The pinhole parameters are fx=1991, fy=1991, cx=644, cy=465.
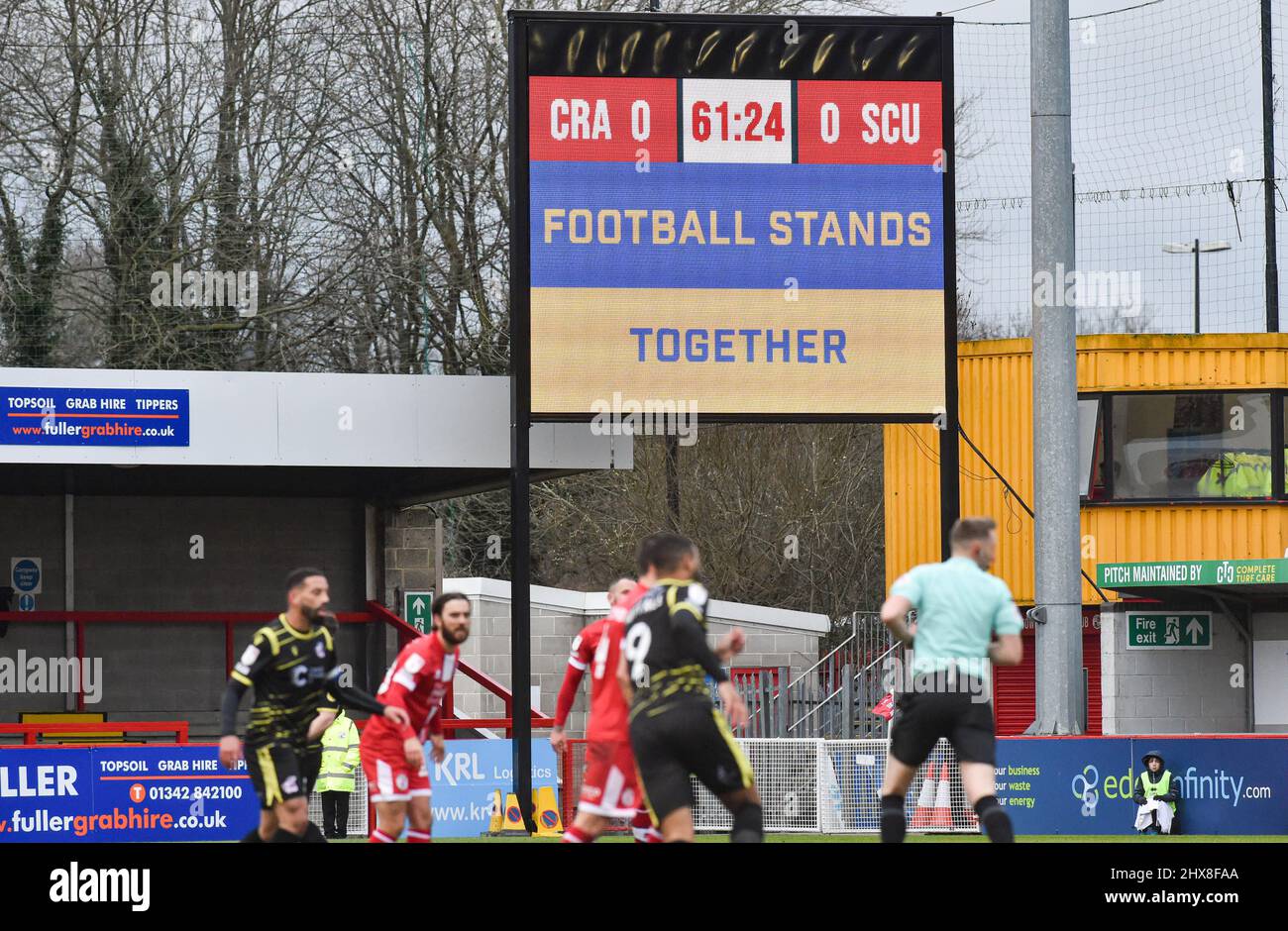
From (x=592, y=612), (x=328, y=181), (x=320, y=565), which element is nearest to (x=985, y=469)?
(x=592, y=612)

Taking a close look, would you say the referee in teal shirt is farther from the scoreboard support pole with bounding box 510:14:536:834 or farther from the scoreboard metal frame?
the scoreboard support pole with bounding box 510:14:536:834

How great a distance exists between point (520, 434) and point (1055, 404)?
5286 mm

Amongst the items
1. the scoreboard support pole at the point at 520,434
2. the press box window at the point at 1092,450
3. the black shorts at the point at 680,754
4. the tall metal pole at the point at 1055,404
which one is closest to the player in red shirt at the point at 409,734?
the black shorts at the point at 680,754

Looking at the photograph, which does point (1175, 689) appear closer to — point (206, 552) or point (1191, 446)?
point (1191, 446)

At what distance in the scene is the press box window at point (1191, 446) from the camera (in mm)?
26094

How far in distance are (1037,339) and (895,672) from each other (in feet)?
20.2

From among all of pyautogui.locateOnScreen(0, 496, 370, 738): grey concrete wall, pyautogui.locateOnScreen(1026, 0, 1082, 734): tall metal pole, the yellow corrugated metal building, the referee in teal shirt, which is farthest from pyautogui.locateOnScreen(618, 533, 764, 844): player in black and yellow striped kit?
the yellow corrugated metal building

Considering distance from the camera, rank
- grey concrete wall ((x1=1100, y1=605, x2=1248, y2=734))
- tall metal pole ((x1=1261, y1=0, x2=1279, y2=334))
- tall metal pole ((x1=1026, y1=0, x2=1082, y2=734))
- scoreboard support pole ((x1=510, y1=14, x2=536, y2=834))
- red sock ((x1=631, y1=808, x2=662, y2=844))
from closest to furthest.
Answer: red sock ((x1=631, y1=808, x2=662, y2=844)) → scoreboard support pole ((x1=510, y1=14, x2=536, y2=834)) → tall metal pole ((x1=1026, y1=0, x2=1082, y2=734)) → grey concrete wall ((x1=1100, y1=605, x2=1248, y2=734)) → tall metal pole ((x1=1261, y1=0, x2=1279, y2=334))

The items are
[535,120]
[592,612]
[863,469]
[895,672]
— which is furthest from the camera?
[863,469]

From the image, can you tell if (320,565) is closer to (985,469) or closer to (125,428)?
(125,428)

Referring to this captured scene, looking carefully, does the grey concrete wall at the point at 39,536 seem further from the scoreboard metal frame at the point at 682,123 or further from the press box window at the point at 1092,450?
the press box window at the point at 1092,450

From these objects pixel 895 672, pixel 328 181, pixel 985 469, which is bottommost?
pixel 895 672

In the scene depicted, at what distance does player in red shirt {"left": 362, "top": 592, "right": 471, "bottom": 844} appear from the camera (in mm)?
11492
